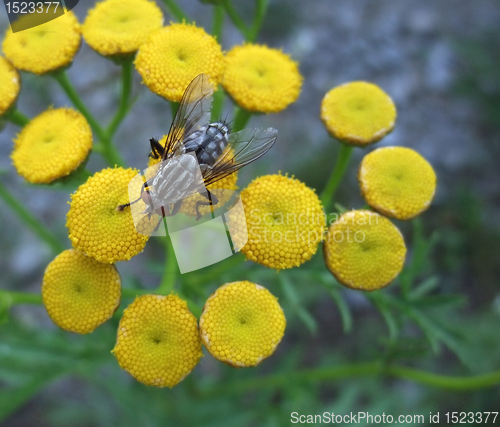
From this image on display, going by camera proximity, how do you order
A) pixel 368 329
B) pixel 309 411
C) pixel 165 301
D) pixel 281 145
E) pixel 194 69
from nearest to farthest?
pixel 165 301
pixel 194 69
pixel 309 411
pixel 368 329
pixel 281 145

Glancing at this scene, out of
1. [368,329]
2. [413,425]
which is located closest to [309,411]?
[413,425]

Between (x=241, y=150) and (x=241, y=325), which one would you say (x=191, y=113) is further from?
(x=241, y=325)

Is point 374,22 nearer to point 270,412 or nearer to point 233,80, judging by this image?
point 233,80

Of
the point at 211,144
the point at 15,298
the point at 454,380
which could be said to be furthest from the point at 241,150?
the point at 454,380

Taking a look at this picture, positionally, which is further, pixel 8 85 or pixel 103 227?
pixel 8 85

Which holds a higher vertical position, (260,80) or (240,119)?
(260,80)

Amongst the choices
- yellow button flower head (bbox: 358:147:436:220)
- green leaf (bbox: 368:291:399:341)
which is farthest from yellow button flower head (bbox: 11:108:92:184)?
green leaf (bbox: 368:291:399:341)

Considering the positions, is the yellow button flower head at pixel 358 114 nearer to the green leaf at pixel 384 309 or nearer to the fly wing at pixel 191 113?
the fly wing at pixel 191 113
